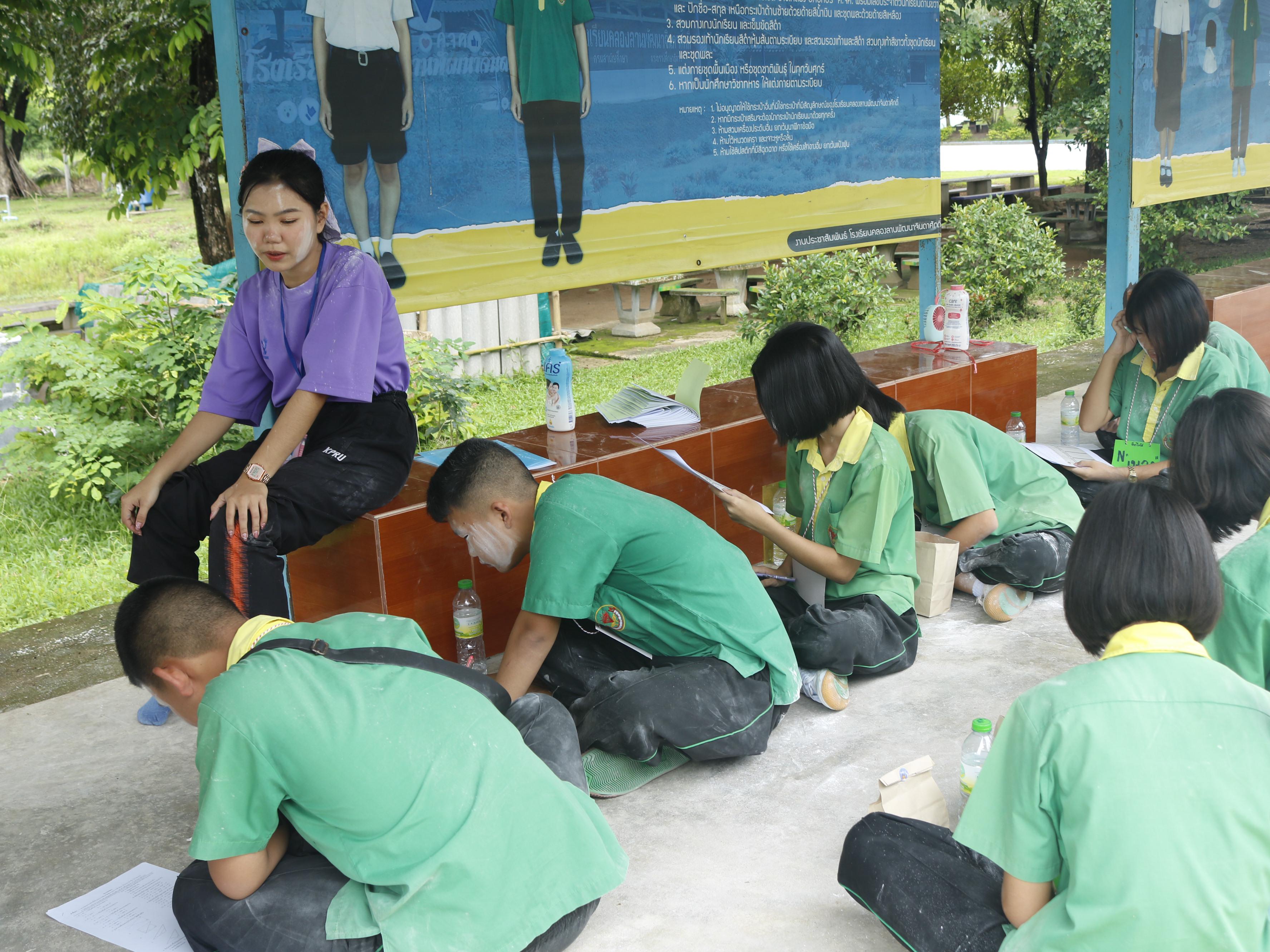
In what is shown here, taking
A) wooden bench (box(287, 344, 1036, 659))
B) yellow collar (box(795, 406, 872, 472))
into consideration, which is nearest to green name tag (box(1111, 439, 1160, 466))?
wooden bench (box(287, 344, 1036, 659))

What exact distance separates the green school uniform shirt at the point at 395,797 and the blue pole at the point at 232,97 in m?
1.75

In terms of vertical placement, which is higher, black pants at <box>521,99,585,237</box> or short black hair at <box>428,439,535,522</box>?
black pants at <box>521,99,585,237</box>

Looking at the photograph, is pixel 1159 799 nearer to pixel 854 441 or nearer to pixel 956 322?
pixel 854 441

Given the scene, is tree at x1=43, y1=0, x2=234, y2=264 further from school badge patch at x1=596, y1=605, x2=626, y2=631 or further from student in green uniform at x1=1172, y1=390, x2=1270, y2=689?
student in green uniform at x1=1172, y1=390, x2=1270, y2=689

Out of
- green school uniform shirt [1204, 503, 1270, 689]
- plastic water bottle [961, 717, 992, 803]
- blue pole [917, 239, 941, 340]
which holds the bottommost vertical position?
plastic water bottle [961, 717, 992, 803]

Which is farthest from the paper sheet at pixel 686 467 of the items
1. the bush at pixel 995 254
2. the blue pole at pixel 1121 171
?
the bush at pixel 995 254

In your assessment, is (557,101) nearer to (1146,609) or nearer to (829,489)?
(829,489)

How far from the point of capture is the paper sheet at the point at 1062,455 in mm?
4809

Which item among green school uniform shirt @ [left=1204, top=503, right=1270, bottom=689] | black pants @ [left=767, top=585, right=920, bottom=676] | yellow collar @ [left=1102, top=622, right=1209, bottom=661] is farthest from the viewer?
black pants @ [left=767, top=585, right=920, bottom=676]

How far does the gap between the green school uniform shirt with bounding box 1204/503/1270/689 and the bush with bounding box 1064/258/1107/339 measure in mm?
8550

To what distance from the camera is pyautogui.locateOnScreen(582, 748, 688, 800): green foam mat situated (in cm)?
312

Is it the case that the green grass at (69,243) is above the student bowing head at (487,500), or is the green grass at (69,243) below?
above

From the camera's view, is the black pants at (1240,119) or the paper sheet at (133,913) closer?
the paper sheet at (133,913)

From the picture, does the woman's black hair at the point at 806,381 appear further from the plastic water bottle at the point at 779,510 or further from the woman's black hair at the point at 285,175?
the woman's black hair at the point at 285,175
